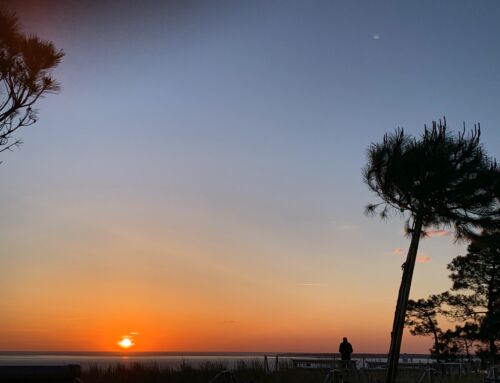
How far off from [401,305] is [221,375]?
5542 mm

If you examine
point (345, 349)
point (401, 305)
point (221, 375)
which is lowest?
point (221, 375)

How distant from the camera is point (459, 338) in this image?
2672cm

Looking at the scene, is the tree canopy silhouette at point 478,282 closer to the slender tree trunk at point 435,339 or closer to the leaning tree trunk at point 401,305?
the slender tree trunk at point 435,339

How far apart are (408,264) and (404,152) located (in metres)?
2.95

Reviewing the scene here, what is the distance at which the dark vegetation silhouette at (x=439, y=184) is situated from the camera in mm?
14625

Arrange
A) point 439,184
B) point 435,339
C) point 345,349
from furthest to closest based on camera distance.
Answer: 1. point 435,339
2. point 345,349
3. point 439,184

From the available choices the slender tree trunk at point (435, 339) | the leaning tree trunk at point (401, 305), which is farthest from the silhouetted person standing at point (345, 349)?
the slender tree trunk at point (435, 339)

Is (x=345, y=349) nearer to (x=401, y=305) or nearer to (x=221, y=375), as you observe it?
(x=221, y=375)

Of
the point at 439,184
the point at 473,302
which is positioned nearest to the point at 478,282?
the point at 473,302

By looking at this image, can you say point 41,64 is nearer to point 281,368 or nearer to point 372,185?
point 372,185

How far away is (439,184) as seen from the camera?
48.0 feet

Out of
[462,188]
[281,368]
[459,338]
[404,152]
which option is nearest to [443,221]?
[462,188]

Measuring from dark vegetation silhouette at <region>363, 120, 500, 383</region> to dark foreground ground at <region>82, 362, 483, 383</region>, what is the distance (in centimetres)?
402

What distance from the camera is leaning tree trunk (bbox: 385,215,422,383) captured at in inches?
572
